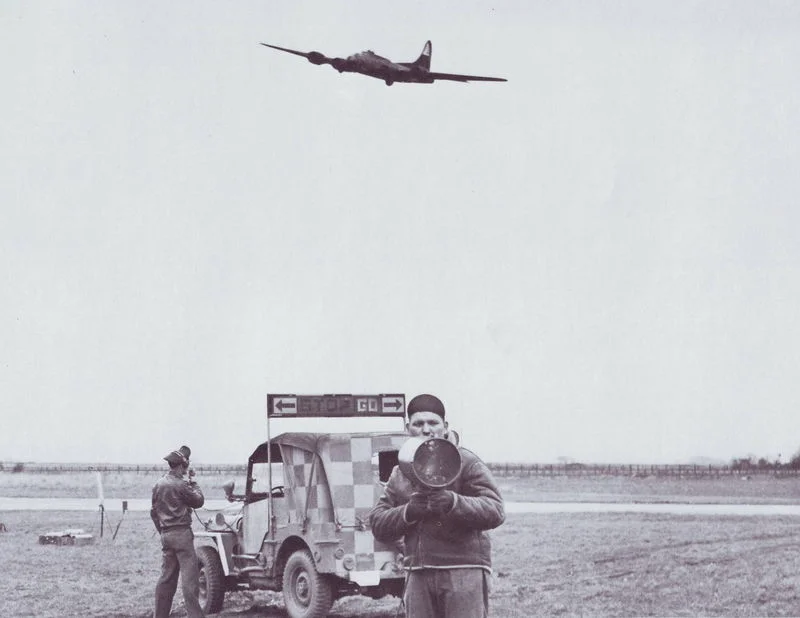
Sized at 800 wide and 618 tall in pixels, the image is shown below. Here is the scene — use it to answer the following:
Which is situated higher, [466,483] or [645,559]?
[466,483]

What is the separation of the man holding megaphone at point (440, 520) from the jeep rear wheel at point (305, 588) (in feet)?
21.9

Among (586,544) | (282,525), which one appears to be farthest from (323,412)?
(586,544)

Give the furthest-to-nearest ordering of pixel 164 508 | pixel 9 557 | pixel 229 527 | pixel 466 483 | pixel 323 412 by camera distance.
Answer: pixel 9 557, pixel 229 527, pixel 323 412, pixel 164 508, pixel 466 483

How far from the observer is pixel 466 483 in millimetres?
5352

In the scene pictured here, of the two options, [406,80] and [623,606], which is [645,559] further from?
[406,80]

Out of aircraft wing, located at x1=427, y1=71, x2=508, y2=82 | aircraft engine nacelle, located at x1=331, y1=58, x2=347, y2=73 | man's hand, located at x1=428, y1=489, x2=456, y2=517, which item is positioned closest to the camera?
man's hand, located at x1=428, y1=489, x2=456, y2=517

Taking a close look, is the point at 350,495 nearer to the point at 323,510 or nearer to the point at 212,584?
the point at 323,510

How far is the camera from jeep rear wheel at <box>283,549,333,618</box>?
11.8 m

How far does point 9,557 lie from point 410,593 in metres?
15.4

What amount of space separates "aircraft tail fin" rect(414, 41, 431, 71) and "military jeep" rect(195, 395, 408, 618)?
26.1 feet

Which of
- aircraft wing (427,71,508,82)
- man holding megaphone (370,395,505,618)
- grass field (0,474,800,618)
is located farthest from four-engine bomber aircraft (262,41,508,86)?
man holding megaphone (370,395,505,618)

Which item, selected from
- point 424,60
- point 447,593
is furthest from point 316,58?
point 447,593

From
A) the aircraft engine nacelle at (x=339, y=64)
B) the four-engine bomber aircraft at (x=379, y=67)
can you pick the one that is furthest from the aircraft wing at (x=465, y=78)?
the aircraft engine nacelle at (x=339, y=64)

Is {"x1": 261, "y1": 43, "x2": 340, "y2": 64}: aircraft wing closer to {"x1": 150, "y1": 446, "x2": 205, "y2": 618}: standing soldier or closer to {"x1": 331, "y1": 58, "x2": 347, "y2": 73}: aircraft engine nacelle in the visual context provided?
{"x1": 331, "y1": 58, "x2": 347, "y2": 73}: aircraft engine nacelle
